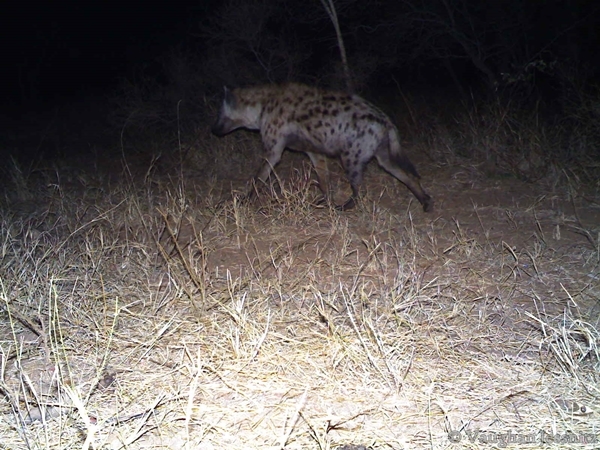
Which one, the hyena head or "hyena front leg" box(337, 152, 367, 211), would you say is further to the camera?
the hyena head

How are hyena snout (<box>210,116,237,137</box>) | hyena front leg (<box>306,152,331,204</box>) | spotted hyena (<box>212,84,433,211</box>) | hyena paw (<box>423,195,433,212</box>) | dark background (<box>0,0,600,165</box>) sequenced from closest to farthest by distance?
1. hyena paw (<box>423,195,433,212</box>)
2. spotted hyena (<box>212,84,433,211</box>)
3. hyena front leg (<box>306,152,331,204</box>)
4. hyena snout (<box>210,116,237,137</box>)
5. dark background (<box>0,0,600,165</box>)

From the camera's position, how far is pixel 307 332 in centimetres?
293

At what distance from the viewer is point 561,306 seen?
311cm

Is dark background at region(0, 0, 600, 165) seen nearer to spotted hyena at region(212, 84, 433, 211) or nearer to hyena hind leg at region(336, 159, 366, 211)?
spotted hyena at region(212, 84, 433, 211)

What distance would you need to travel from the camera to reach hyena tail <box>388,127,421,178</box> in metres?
4.86

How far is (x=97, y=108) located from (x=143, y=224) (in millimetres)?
7272

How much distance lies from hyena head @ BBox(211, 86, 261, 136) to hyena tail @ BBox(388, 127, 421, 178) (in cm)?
128

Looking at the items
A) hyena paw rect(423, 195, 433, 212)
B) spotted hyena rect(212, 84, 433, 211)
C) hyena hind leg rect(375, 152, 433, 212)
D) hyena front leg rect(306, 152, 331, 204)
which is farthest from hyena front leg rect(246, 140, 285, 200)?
hyena paw rect(423, 195, 433, 212)

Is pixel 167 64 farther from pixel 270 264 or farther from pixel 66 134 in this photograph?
pixel 270 264

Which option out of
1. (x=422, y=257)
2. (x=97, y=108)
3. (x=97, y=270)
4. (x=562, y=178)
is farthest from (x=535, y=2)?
(x=97, y=108)

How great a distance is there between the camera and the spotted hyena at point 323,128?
4883mm

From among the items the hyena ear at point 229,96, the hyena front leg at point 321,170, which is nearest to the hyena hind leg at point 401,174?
the hyena front leg at point 321,170

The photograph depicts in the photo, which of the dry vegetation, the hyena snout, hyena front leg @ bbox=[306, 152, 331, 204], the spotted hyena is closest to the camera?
the dry vegetation

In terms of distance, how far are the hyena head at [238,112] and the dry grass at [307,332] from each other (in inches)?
49.1
